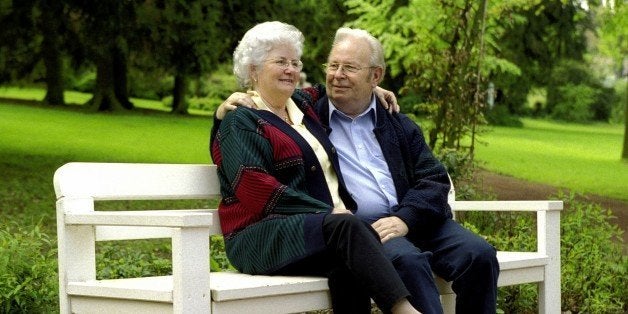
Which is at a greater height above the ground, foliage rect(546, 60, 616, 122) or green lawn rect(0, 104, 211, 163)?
green lawn rect(0, 104, 211, 163)

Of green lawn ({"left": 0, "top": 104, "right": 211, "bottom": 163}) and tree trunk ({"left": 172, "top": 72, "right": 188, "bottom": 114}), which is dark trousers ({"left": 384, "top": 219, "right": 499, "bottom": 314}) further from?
tree trunk ({"left": 172, "top": 72, "right": 188, "bottom": 114})

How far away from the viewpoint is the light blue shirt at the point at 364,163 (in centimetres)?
509

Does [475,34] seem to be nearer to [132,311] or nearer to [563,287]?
[563,287]

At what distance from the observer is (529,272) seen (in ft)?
17.9

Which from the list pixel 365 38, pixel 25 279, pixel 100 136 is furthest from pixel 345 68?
pixel 100 136

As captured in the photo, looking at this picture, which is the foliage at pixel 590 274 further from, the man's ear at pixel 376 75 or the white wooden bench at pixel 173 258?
the man's ear at pixel 376 75

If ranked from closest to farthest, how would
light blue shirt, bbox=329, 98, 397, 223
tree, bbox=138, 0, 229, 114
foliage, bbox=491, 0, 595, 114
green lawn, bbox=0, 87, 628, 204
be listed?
light blue shirt, bbox=329, 98, 397, 223, tree, bbox=138, 0, 229, 114, green lawn, bbox=0, 87, 628, 204, foliage, bbox=491, 0, 595, 114

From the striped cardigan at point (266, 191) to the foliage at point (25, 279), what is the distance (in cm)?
116

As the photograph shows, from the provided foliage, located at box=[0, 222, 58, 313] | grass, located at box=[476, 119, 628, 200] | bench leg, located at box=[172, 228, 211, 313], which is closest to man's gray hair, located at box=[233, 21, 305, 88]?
bench leg, located at box=[172, 228, 211, 313]

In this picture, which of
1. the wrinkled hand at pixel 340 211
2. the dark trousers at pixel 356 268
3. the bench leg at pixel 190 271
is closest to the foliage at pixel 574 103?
the wrinkled hand at pixel 340 211

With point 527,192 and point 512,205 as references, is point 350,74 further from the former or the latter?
point 527,192

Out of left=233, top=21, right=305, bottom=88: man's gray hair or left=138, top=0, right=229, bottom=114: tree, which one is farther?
left=138, top=0, right=229, bottom=114: tree

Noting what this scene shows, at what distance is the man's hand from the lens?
15.9 ft

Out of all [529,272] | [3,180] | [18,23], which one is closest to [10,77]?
[18,23]
